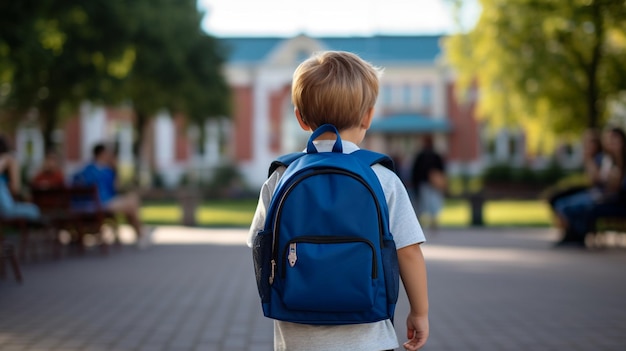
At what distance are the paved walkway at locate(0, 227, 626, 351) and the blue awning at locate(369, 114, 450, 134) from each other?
38.2 meters

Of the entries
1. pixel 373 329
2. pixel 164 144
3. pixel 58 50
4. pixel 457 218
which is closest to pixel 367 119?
pixel 373 329

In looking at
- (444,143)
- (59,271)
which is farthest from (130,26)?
(444,143)

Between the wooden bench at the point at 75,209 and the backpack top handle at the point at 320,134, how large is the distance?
10.0 meters

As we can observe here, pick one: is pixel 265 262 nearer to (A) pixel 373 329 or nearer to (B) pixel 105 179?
(A) pixel 373 329

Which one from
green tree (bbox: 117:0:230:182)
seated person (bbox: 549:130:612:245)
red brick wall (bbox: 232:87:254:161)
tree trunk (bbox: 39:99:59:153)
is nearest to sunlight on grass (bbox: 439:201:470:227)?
seated person (bbox: 549:130:612:245)

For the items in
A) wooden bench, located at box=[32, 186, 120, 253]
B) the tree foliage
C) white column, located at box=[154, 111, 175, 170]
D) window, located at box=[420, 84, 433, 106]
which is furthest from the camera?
window, located at box=[420, 84, 433, 106]

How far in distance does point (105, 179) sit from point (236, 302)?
617 centimetres

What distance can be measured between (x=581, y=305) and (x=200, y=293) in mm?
3474

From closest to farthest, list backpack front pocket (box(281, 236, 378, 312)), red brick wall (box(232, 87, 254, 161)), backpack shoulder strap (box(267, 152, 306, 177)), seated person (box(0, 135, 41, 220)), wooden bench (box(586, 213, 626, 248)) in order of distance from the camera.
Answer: backpack front pocket (box(281, 236, 378, 312)) → backpack shoulder strap (box(267, 152, 306, 177)) → seated person (box(0, 135, 41, 220)) → wooden bench (box(586, 213, 626, 248)) → red brick wall (box(232, 87, 254, 161))

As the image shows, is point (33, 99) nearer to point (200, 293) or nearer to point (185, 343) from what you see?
point (200, 293)

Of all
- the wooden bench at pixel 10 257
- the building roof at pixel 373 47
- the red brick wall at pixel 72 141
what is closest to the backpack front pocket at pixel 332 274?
the wooden bench at pixel 10 257

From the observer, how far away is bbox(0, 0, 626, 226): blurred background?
20.9 meters

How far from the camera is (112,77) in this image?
22562 mm

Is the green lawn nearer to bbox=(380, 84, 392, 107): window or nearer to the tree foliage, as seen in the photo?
the tree foliage
